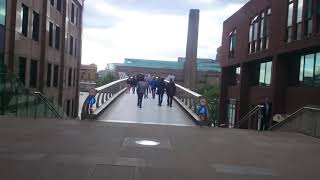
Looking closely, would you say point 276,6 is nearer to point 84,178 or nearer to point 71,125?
point 71,125

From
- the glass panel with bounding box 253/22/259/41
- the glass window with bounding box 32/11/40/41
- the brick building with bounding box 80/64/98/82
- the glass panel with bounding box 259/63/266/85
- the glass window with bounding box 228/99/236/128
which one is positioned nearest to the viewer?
the glass window with bounding box 32/11/40/41

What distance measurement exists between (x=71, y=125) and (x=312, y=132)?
7155 mm

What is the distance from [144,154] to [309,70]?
2173 cm

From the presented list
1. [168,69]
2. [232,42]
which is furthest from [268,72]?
[168,69]

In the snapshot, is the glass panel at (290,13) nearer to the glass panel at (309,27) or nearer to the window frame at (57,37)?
the glass panel at (309,27)

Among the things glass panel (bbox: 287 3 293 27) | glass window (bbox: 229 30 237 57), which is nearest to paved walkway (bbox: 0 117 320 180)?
glass panel (bbox: 287 3 293 27)

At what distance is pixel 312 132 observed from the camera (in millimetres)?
16750

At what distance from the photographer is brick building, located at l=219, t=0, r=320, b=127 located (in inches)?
1172

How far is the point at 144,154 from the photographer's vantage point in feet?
35.0

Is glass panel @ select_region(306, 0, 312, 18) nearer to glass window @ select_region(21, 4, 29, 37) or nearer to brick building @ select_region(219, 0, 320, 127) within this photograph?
brick building @ select_region(219, 0, 320, 127)

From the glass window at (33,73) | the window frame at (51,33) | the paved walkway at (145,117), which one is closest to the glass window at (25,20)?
the glass window at (33,73)

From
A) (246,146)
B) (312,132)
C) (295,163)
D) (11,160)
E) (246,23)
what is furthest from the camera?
(246,23)

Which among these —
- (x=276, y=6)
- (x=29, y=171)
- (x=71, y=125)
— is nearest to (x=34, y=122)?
(x=71, y=125)

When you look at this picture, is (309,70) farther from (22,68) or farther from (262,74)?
(22,68)
